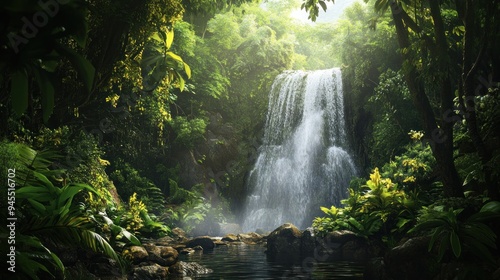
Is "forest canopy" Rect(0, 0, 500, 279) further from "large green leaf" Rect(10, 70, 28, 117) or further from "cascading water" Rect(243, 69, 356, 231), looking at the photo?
"cascading water" Rect(243, 69, 356, 231)

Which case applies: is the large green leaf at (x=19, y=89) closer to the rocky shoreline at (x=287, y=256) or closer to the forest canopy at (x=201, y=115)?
the forest canopy at (x=201, y=115)

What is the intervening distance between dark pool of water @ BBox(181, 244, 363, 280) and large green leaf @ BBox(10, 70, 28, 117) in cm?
710

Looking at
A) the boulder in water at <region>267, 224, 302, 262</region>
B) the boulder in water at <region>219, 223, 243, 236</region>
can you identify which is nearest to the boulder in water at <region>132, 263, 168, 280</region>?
the boulder in water at <region>267, 224, 302, 262</region>

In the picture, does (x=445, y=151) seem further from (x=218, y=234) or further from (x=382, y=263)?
→ (x=218, y=234)

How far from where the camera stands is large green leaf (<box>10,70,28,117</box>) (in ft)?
5.69

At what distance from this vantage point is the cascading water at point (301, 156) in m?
20.8

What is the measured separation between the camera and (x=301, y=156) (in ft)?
74.0

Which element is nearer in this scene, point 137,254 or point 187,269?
point 137,254

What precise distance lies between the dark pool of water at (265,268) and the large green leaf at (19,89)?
23.3 ft

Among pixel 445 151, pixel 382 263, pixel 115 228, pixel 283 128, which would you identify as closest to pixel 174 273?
pixel 115 228

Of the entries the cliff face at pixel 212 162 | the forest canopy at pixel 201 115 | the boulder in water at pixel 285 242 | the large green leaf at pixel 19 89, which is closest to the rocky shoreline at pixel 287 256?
the boulder in water at pixel 285 242

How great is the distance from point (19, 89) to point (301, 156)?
21.0 metres

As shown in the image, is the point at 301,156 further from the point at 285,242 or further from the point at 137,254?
the point at 137,254

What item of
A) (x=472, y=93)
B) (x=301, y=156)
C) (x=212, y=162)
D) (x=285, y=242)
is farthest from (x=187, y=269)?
(x=212, y=162)
